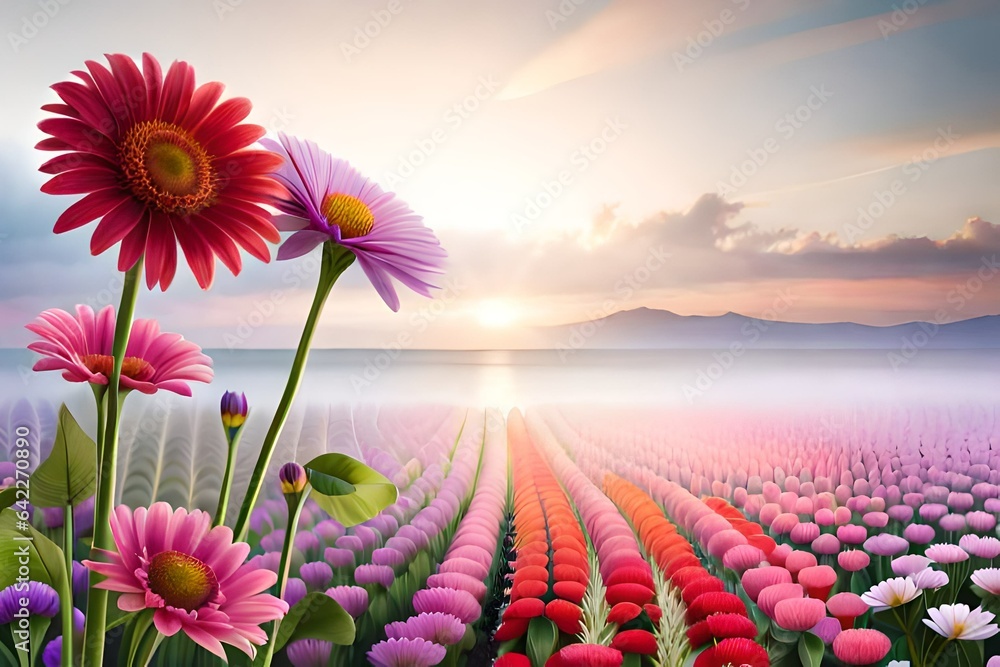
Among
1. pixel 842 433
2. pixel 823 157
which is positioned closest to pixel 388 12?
pixel 823 157

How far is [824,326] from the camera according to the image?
4.05ft

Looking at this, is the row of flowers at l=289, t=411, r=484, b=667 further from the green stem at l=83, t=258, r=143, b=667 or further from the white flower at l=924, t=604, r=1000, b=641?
the white flower at l=924, t=604, r=1000, b=641

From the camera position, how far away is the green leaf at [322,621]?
3.37 feet

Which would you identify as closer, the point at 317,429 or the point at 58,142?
the point at 58,142

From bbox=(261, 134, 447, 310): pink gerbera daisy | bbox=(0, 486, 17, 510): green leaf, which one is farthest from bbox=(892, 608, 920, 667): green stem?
bbox=(0, 486, 17, 510): green leaf

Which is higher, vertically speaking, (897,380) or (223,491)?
(897,380)

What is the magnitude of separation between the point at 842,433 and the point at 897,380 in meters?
0.13

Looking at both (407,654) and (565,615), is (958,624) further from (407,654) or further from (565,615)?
(407,654)

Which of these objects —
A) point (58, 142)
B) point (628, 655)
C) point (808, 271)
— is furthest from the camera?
point (808, 271)

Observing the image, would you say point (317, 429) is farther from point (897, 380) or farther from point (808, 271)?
point (897, 380)

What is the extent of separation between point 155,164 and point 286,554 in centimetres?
52

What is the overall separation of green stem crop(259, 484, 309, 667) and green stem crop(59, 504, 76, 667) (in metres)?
0.22

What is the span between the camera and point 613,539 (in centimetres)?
117

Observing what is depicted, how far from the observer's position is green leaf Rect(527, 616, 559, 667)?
3.60ft
